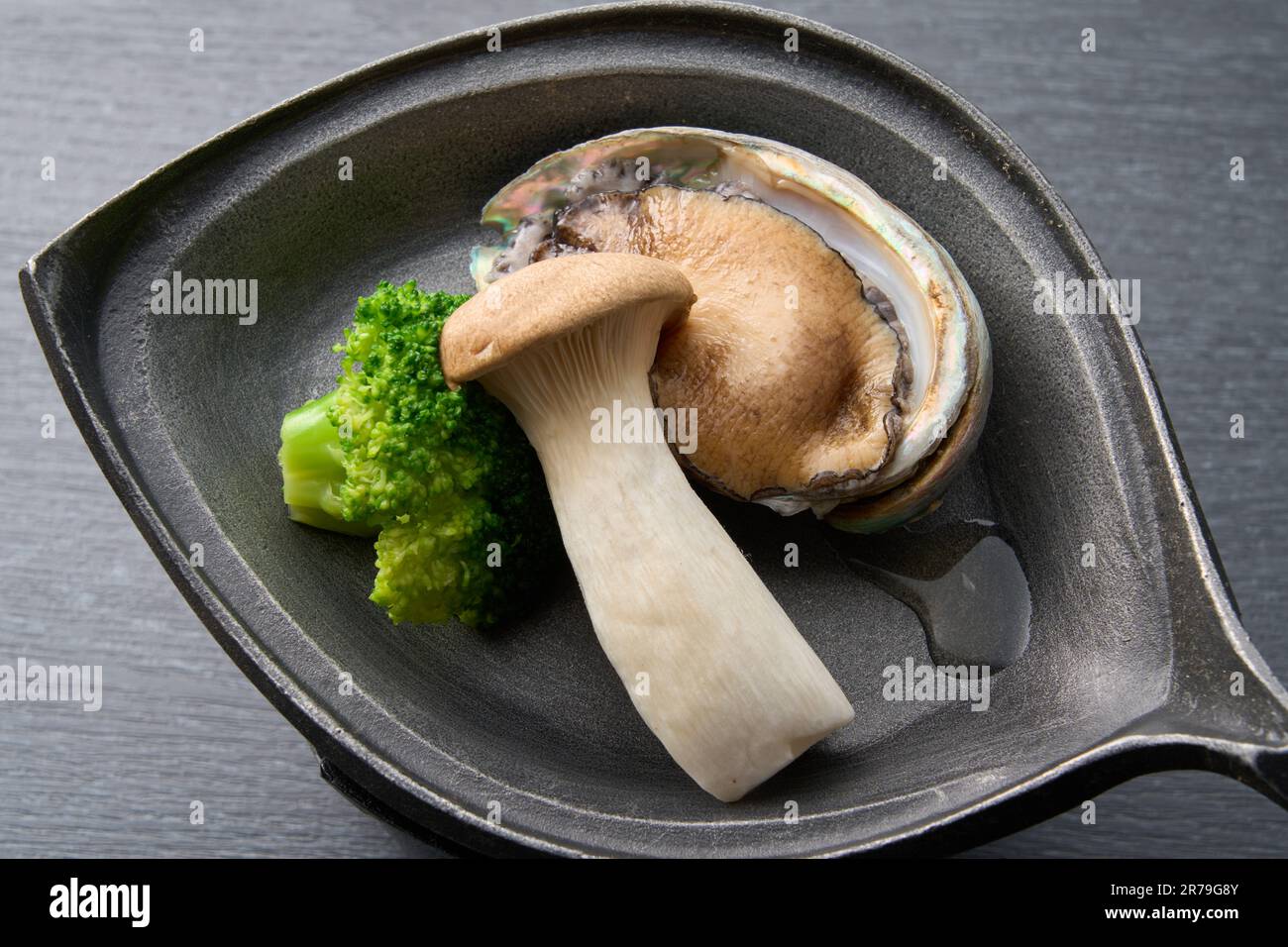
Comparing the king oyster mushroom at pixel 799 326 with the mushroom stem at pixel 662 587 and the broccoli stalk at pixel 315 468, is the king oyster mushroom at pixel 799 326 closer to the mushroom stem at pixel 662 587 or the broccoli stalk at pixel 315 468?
the mushroom stem at pixel 662 587

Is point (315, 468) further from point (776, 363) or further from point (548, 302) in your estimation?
point (776, 363)

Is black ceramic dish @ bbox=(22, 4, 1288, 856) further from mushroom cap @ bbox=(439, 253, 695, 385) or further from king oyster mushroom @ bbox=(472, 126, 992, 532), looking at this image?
mushroom cap @ bbox=(439, 253, 695, 385)

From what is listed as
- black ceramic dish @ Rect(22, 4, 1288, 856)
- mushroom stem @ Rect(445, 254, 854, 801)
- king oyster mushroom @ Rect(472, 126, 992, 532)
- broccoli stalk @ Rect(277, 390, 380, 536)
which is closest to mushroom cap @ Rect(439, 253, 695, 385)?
mushroom stem @ Rect(445, 254, 854, 801)

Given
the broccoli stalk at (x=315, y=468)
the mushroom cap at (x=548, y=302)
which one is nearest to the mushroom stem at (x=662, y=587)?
the mushroom cap at (x=548, y=302)

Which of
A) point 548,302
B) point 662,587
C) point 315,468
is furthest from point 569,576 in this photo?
point 548,302

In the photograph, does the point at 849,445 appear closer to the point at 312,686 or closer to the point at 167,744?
the point at 312,686

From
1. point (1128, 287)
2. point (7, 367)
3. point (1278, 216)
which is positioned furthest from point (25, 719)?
point (1278, 216)
